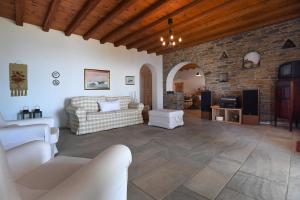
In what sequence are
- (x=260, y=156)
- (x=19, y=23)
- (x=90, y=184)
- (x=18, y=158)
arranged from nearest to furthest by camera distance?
(x=90, y=184)
(x=18, y=158)
(x=260, y=156)
(x=19, y=23)

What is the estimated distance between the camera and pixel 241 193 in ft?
4.91

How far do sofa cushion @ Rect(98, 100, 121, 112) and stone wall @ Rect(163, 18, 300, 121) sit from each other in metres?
3.44

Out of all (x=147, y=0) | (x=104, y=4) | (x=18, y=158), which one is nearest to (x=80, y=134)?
(x=18, y=158)

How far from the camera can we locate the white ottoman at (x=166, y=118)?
4094 millimetres

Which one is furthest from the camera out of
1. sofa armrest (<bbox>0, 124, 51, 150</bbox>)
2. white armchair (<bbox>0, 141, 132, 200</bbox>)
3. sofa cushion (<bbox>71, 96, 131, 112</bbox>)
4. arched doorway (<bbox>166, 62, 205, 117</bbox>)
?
arched doorway (<bbox>166, 62, 205, 117</bbox>)

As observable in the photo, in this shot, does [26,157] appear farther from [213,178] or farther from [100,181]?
[213,178]

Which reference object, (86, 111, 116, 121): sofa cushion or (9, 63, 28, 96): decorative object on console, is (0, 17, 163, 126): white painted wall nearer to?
(9, 63, 28, 96): decorative object on console

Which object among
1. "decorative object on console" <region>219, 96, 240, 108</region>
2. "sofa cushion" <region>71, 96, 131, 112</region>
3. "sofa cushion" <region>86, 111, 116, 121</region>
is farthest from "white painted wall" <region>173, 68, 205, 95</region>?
"sofa cushion" <region>86, 111, 116, 121</region>

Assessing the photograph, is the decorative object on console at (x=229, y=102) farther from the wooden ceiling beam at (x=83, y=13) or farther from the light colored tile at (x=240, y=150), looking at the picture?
the wooden ceiling beam at (x=83, y=13)

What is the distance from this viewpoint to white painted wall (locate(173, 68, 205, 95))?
10141 mm

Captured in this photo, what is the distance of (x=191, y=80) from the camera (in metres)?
10.6

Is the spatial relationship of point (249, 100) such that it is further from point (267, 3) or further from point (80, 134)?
point (80, 134)

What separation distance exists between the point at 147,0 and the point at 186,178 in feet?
10.2

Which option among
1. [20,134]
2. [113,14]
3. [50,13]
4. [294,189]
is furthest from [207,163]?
[50,13]
